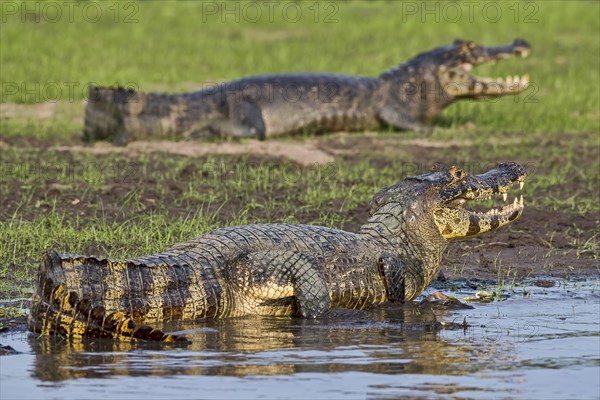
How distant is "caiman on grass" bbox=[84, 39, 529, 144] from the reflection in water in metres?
6.83

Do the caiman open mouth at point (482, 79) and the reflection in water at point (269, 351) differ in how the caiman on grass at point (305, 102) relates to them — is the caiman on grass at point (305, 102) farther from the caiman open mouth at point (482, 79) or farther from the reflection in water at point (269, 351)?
the reflection in water at point (269, 351)

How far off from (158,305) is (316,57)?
38.3 ft

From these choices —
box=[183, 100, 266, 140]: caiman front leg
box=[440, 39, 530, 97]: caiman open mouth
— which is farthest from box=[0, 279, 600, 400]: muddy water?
box=[440, 39, 530, 97]: caiman open mouth

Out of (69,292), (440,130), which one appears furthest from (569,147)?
(69,292)

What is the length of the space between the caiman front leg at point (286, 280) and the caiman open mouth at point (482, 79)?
8605 millimetres

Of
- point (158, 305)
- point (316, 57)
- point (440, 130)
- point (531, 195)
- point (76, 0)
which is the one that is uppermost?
point (76, 0)

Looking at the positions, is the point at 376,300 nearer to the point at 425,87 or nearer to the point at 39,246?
the point at 39,246

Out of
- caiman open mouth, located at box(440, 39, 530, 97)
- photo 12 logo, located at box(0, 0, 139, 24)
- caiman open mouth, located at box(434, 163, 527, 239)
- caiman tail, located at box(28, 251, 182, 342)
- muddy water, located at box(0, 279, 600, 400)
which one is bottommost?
muddy water, located at box(0, 279, 600, 400)

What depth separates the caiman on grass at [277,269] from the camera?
6.13 meters

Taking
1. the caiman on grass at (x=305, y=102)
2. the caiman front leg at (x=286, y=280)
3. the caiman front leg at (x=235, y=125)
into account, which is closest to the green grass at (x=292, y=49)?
the caiman on grass at (x=305, y=102)

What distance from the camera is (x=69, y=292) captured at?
239 inches

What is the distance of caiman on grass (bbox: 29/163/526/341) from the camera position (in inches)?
241

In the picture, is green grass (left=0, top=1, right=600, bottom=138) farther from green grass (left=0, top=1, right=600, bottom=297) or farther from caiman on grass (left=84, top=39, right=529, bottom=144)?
caiman on grass (left=84, top=39, right=529, bottom=144)

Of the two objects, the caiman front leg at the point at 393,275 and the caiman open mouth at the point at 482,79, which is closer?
the caiman front leg at the point at 393,275
